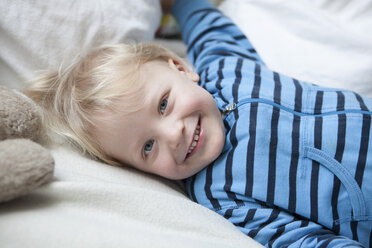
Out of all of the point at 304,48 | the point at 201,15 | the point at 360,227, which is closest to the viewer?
the point at 360,227

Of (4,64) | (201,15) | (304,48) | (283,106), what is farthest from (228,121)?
(4,64)

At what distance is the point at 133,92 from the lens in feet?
2.58

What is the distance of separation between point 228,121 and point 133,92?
0.24 metres

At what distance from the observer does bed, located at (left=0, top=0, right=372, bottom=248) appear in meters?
0.54

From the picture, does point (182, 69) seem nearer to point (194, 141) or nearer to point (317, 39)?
point (194, 141)

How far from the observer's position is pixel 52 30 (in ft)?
3.04

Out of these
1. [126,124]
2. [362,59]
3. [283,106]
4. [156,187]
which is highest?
[362,59]

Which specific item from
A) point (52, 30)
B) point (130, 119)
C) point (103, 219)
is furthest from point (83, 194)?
point (52, 30)

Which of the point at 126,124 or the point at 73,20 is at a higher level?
the point at 73,20

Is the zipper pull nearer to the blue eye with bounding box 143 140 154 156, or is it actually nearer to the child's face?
the child's face

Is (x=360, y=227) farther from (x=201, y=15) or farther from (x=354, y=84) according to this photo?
(x=201, y=15)

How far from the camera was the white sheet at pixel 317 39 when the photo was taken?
3.16 feet

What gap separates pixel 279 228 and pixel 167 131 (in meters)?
0.31

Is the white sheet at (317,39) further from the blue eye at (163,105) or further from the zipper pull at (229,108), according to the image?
the blue eye at (163,105)
